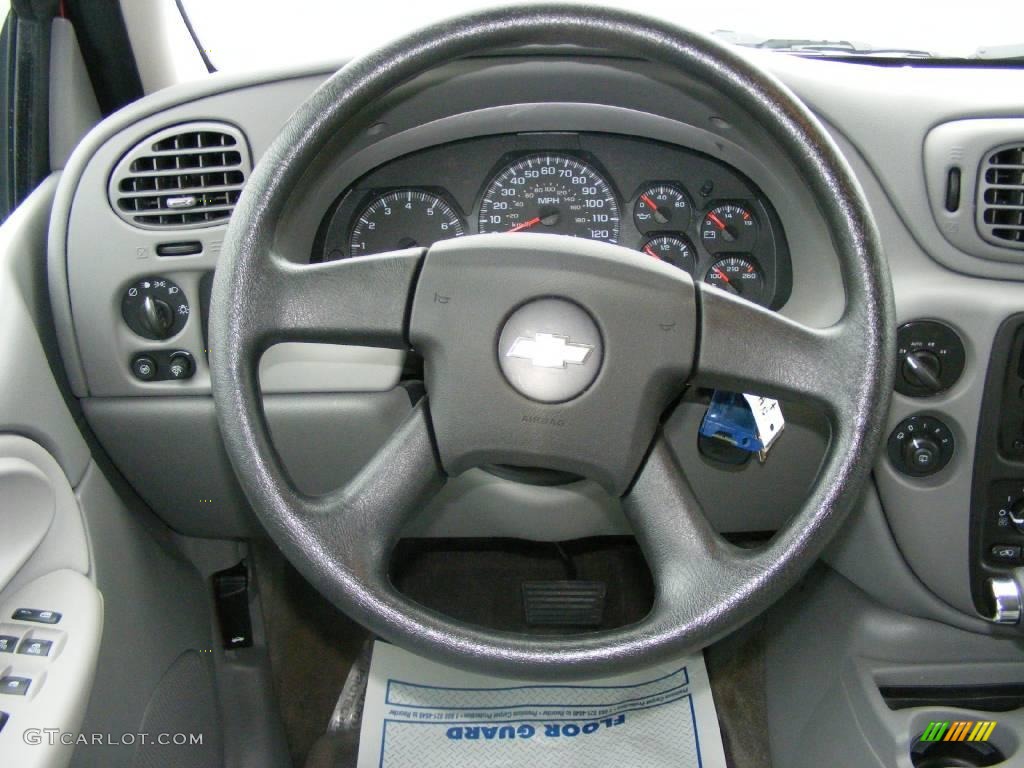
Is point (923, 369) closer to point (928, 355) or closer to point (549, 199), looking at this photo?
point (928, 355)

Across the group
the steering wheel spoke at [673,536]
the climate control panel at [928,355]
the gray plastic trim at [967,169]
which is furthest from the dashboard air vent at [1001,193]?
the steering wheel spoke at [673,536]

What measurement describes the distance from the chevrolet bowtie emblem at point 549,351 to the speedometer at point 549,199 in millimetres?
374

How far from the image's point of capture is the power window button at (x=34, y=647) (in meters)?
0.97

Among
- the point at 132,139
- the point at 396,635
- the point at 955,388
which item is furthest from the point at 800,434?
the point at 132,139

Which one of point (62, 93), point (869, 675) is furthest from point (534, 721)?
point (62, 93)

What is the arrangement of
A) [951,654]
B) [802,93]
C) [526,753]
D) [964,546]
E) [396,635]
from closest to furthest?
[396,635], [802,93], [964,546], [951,654], [526,753]

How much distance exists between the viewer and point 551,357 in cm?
86

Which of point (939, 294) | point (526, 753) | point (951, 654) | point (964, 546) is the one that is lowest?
point (526, 753)

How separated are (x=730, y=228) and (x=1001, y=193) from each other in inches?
12.8

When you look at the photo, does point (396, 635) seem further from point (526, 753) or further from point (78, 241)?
point (526, 753)

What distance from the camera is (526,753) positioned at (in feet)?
4.87

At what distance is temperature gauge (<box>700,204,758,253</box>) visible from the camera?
1204 mm

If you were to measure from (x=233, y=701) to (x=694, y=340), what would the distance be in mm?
1076

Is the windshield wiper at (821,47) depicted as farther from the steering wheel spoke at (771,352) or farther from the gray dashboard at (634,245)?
the steering wheel spoke at (771,352)
